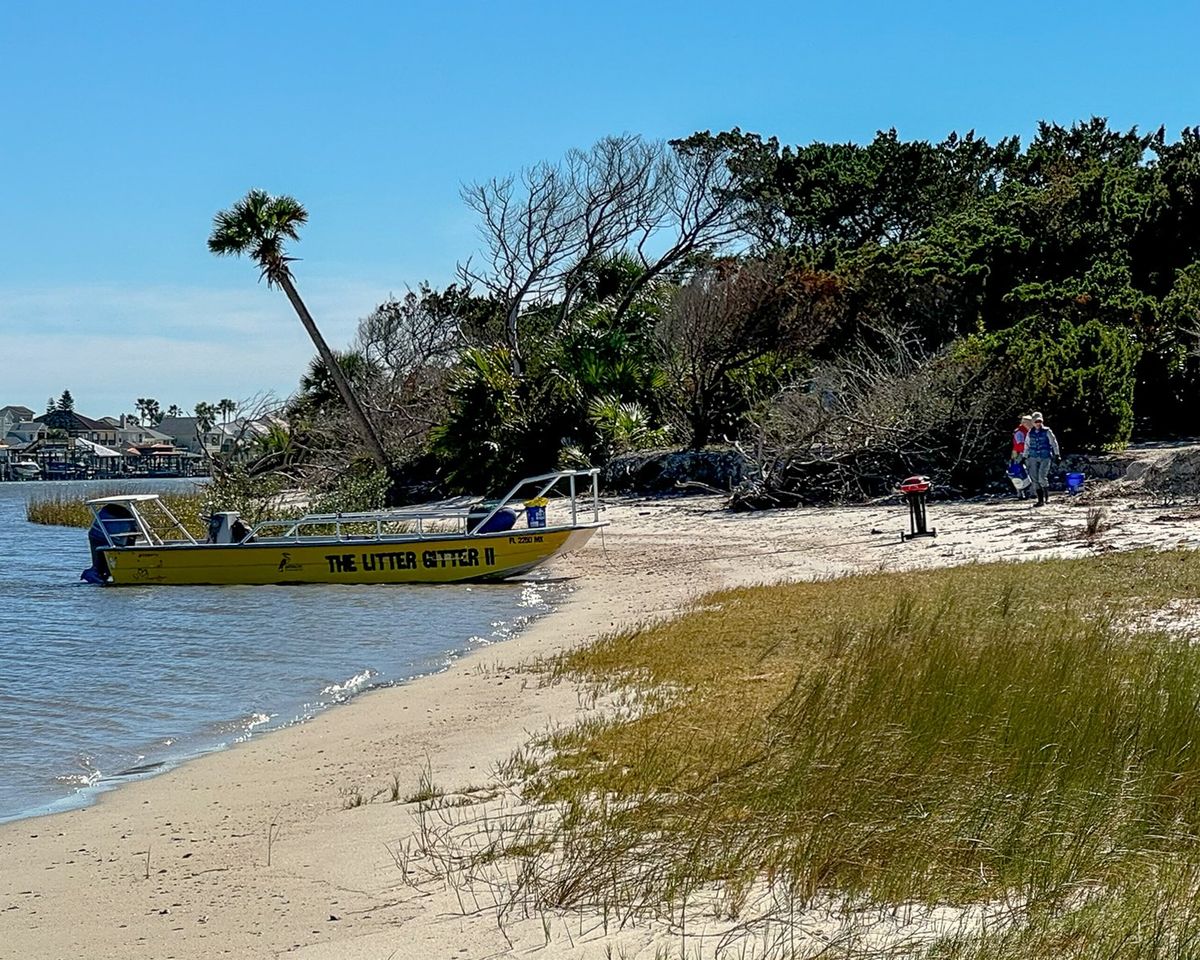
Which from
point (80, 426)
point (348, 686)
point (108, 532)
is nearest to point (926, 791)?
point (348, 686)

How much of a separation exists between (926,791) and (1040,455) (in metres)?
16.9

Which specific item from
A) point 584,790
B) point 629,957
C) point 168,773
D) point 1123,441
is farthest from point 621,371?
point 629,957

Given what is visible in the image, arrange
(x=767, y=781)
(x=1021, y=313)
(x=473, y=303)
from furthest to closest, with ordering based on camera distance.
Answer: (x=473, y=303) → (x=1021, y=313) → (x=767, y=781)

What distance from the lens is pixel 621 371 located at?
34719 millimetres

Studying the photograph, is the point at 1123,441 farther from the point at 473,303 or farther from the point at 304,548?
the point at 473,303

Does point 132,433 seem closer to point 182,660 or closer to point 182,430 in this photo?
point 182,430

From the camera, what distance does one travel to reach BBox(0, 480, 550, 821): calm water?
10.2 metres

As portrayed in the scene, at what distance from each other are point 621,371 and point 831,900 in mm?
30213

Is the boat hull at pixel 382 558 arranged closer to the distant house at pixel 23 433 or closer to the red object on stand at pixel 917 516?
the red object on stand at pixel 917 516

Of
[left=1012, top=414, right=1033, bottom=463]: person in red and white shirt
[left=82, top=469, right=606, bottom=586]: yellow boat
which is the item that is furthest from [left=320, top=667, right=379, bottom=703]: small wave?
[left=1012, top=414, right=1033, bottom=463]: person in red and white shirt

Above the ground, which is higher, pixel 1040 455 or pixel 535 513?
pixel 1040 455

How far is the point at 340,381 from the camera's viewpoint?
127 ft

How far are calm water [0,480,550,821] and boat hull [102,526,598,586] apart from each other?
336 mm

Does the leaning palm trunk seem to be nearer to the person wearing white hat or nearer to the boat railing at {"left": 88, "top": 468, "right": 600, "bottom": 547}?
the boat railing at {"left": 88, "top": 468, "right": 600, "bottom": 547}
